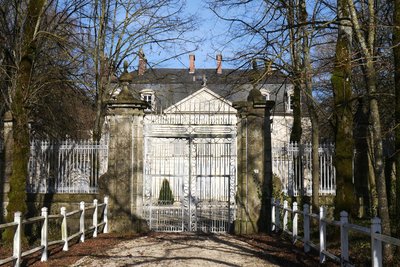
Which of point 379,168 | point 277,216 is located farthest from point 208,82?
point 379,168

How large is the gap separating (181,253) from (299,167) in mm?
6943

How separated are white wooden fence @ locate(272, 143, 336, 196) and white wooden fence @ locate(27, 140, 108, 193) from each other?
5547 mm

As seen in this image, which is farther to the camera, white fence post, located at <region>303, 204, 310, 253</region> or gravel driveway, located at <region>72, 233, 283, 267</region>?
white fence post, located at <region>303, 204, 310, 253</region>

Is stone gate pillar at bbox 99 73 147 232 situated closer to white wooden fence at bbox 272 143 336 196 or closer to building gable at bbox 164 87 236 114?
building gable at bbox 164 87 236 114

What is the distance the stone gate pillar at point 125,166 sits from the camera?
1477cm

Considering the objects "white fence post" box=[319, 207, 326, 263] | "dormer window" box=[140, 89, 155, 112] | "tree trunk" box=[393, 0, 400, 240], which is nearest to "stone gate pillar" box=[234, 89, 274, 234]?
"dormer window" box=[140, 89, 155, 112]

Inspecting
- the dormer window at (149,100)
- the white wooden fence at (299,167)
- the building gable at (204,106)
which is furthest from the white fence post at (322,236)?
the dormer window at (149,100)

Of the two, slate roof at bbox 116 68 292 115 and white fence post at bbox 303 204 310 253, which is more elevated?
slate roof at bbox 116 68 292 115

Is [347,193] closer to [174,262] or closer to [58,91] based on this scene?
[174,262]

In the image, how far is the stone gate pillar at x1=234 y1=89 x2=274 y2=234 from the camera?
48.3 feet

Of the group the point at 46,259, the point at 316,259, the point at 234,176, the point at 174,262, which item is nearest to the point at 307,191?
the point at 234,176

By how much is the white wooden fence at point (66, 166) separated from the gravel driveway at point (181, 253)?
3141 mm

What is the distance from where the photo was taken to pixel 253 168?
48.4ft

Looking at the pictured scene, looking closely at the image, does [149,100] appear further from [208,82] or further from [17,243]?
[17,243]
